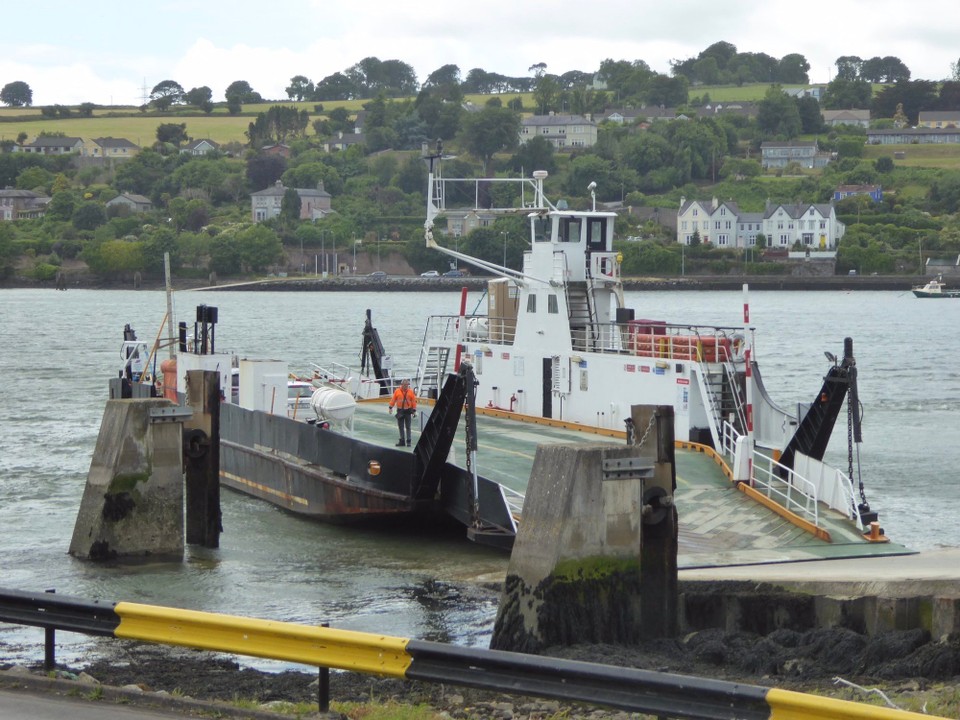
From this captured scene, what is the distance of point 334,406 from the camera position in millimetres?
26938

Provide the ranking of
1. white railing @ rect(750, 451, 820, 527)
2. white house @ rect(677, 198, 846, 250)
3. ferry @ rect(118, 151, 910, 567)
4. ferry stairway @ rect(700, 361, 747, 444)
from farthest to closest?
white house @ rect(677, 198, 846, 250)
ferry stairway @ rect(700, 361, 747, 444)
white railing @ rect(750, 451, 820, 527)
ferry @ rect(118, 151, 910, 567)

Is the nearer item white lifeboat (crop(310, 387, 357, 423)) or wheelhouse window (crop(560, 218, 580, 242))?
white lifeboat (crop(310, 387, 357, 423))

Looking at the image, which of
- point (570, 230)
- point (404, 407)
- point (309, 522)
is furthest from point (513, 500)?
point (570, 230)

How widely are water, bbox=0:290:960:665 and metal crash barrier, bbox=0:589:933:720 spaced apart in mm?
5380

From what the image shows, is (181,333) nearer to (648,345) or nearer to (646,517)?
(648,345)

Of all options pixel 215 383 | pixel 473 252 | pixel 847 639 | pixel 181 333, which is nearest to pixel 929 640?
pixel 847 639

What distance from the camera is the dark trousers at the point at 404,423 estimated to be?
87.1 feet

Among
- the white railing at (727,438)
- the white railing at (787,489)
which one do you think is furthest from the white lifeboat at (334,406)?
the white railing at (787,489)

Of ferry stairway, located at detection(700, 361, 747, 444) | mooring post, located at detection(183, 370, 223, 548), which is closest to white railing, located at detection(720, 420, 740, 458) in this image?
ferry stairway, located at detection(700, 361, 747, 444)

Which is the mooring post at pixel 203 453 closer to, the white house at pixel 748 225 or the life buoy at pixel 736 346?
the life buoy at pixel 736 346

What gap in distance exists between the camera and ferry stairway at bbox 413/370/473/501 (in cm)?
2200

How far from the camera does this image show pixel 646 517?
52.5 ft

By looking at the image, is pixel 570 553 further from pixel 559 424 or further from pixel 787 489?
pixel 559 424

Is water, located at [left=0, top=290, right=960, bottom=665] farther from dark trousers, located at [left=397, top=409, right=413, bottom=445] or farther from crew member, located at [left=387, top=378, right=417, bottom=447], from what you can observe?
crew member, located at [left=387, top=378, right=417, bottom=447]
